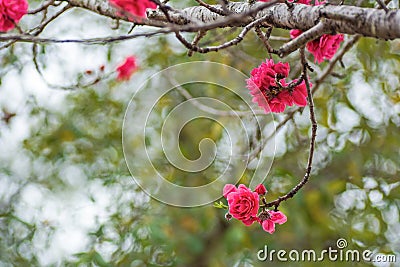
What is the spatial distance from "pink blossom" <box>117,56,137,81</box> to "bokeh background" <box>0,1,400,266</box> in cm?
5

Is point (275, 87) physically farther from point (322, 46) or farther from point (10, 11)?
point (10, 11)

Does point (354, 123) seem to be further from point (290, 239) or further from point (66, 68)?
point (66, 68)

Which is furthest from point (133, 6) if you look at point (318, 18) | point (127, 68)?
point (127, 68)

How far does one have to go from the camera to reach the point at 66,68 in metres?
1.93

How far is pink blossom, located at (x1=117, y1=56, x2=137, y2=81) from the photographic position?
5.76ft

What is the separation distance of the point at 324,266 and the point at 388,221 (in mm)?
216

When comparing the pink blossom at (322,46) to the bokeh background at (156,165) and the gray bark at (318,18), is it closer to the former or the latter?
the gray bark at (318,18)

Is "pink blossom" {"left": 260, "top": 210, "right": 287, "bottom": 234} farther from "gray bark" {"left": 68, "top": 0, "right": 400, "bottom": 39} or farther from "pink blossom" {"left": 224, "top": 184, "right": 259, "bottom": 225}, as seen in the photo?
"gray bark" {"left": 68, "top": 0, "right": 400, "bottom": 39}

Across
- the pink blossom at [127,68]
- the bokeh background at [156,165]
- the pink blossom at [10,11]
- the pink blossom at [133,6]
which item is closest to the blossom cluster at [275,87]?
the pink blossom at [133,6]

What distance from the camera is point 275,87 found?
32.3 inches

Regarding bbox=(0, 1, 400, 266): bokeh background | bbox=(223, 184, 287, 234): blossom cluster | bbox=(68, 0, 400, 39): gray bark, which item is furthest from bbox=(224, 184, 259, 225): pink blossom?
bbox=(0, 1, 400, 266): bokeh background

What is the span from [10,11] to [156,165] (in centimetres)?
102

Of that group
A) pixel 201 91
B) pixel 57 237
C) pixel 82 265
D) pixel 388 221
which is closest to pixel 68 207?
pixel 57 237

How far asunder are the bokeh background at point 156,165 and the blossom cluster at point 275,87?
68cm
